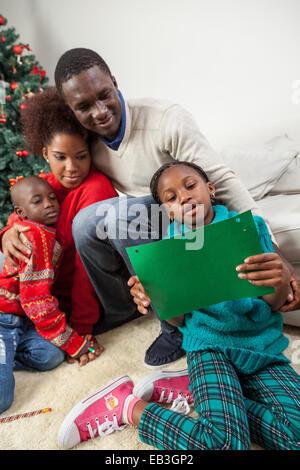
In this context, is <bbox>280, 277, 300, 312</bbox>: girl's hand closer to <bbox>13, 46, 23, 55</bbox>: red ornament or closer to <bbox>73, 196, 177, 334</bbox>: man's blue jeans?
<bbox>73, 196, 177, 334</bbox>: man's blue jeans

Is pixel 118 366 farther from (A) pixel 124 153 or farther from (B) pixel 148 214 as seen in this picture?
(A) pixel 124 153

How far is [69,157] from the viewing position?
1.17m

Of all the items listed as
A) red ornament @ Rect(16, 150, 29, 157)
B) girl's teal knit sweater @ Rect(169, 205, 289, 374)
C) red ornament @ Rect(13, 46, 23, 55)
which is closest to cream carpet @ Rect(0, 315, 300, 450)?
girl's teal knit sweater @ Rect(169, 205, 289, 374)

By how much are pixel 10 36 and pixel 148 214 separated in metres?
1.68

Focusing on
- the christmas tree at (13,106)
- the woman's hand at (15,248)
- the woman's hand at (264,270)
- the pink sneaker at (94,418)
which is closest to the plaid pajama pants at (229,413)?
the pink sneaker at (94,418)

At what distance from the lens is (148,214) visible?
3.65 feet

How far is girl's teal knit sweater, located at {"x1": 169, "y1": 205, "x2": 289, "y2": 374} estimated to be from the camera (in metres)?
0.78

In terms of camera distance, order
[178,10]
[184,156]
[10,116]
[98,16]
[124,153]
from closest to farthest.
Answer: [184,156], [124,153], [178,10], [10,116], [98,16]

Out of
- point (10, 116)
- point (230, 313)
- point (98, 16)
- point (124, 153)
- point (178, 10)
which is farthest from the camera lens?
point (98, 16)

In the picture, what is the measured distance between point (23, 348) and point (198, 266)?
79cm

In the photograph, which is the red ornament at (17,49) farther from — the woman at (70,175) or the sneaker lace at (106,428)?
the sneaker lace at (106,428)

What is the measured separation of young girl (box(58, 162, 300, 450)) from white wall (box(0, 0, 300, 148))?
3.49ft

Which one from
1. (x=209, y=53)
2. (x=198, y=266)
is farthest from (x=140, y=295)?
(x=209, y=53)

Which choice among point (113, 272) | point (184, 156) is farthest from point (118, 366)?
point (184, 156)
